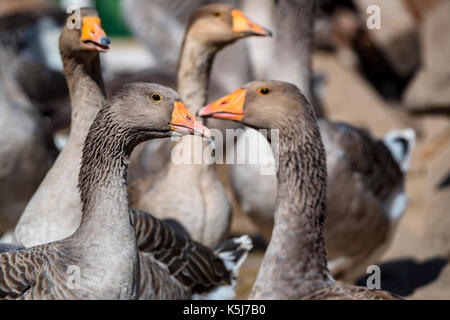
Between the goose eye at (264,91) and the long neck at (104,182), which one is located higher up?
the goose eye at (264,91)

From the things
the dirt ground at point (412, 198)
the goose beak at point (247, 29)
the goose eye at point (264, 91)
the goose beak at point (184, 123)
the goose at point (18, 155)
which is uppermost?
the goose beak at point (247, 29)

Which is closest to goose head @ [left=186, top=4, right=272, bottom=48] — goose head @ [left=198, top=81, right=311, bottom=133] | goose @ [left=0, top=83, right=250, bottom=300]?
goose head @ [left=198, top=81, right=311, bottom=133]

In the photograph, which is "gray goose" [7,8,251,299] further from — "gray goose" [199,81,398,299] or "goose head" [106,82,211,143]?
"gray goose" [199,81,398,299]

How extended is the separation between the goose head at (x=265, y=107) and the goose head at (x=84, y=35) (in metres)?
0.78

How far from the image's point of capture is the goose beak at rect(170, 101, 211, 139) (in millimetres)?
3984

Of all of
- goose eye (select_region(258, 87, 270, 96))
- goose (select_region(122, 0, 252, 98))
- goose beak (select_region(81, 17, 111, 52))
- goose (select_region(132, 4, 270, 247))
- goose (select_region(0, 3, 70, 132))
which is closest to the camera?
goose eye (select_region(258, 87, 270, 96))

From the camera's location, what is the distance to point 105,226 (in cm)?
376

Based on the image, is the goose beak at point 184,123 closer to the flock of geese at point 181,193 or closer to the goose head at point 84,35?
the flock of geese at point 181,193

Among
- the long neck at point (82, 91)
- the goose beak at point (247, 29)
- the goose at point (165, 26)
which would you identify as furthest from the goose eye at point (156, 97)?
the goose at point (165, 26)

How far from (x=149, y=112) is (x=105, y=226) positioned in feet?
2.15

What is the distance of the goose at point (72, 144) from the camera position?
4.44m

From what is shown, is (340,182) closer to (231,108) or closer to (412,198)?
(231,108)

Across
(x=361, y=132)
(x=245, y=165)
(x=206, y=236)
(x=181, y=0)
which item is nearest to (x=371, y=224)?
(x=361, y=132)

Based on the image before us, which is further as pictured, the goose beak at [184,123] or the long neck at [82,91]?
the long neck at [82,91]
